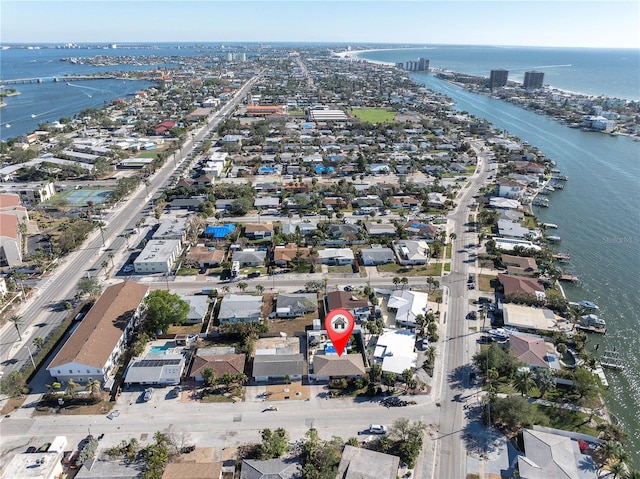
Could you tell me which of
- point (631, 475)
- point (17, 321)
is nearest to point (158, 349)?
point (17, 321)

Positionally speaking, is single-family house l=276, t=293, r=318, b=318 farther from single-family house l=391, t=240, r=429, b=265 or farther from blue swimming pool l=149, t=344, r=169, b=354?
single-family house l=391, t=240, r=429, b=265

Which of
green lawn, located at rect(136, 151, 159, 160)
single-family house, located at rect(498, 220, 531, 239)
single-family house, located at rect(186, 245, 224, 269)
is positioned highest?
green lawn, located at rect(136, 151, 159, 160)

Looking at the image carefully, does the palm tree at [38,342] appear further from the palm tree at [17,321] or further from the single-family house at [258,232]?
the single-family house at [258,232]

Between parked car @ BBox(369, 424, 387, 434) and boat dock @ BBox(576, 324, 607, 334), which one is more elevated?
boat dock @ BBox(576, 324, 607, 334)

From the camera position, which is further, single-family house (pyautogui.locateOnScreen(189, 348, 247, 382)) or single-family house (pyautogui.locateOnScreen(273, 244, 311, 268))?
single-family house (pyautogui.locateOnScreen(273, 244, 311, 268))

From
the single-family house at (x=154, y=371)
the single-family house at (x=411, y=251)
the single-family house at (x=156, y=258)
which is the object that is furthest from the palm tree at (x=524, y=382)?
the single-family house at (x=156, y=258)

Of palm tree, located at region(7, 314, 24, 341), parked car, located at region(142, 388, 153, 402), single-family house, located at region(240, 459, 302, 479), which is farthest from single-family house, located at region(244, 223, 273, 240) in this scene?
single-family house, located at region(240, 459, 302, 479)

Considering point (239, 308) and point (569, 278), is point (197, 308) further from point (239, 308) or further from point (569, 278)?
point (569, 278)

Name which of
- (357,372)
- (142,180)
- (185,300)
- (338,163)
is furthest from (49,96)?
(357,372)
